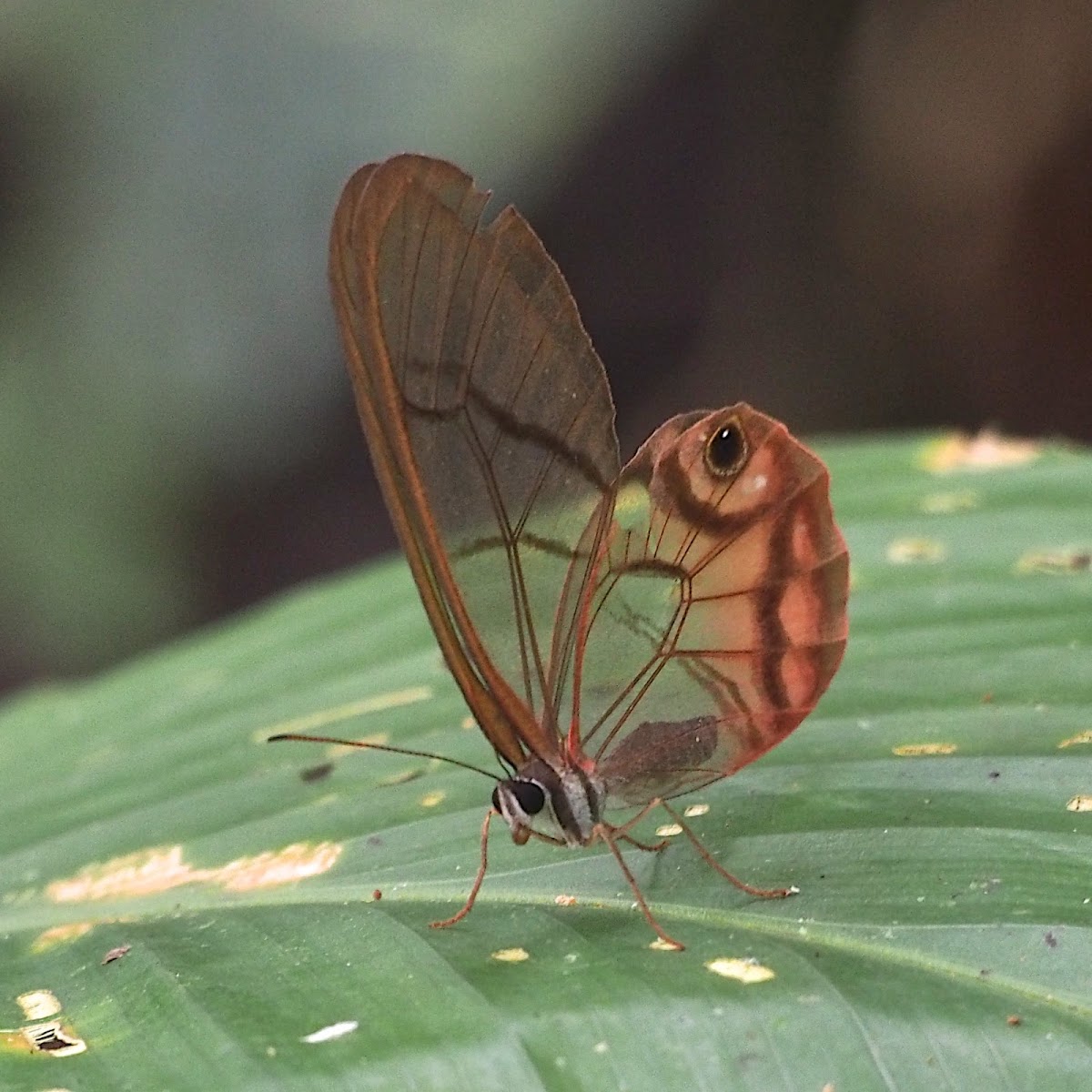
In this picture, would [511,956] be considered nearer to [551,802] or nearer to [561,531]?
[551,802]

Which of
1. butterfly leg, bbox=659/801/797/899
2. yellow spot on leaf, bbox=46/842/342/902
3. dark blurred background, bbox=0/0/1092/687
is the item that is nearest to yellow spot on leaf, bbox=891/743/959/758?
butterfly leg, bbox=659/801/797/899

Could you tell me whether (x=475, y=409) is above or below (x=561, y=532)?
above

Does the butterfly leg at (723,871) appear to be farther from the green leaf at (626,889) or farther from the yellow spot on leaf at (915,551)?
the yellow spot on leaf at (915,551)

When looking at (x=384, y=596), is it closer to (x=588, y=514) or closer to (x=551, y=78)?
(x=588, y=514)

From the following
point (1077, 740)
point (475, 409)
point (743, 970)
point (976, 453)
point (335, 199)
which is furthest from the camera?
point (335, 199)

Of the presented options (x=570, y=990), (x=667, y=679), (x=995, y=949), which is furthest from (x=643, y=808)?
(x=995, y=949)

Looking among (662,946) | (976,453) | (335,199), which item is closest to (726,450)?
(662,946)

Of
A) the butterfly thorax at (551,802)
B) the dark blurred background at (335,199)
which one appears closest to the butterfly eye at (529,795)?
the butterfly thorax at (551,802)
